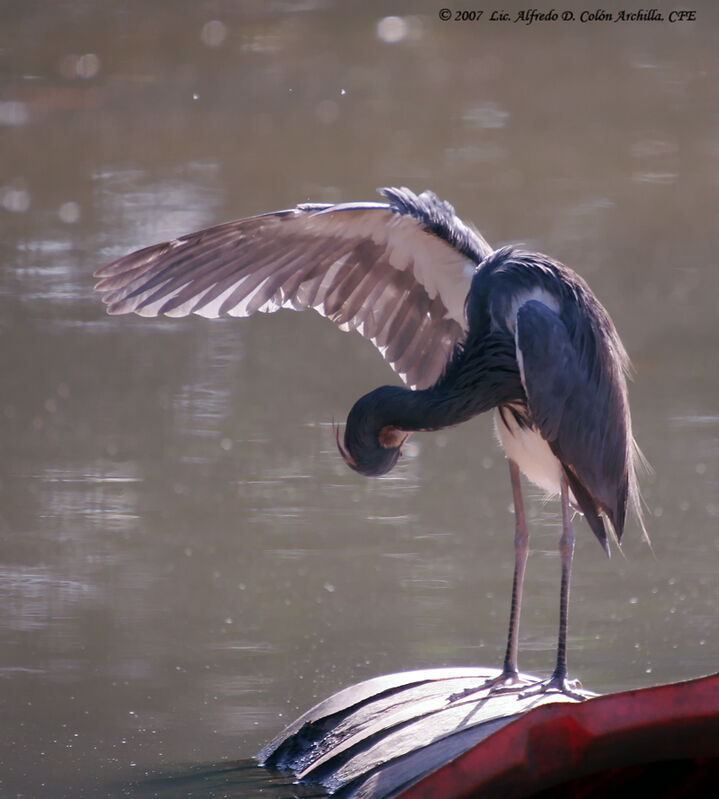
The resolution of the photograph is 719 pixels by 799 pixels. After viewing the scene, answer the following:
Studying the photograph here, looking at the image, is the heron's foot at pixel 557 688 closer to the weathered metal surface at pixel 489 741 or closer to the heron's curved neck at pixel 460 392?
the weathered metal surface at pixel 489 741

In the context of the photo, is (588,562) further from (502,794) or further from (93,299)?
(93,299)

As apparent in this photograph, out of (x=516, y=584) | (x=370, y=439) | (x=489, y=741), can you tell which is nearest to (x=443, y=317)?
(x=370, y=439)

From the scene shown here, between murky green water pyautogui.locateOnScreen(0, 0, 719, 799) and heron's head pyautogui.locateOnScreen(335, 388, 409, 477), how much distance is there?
26.8 inches

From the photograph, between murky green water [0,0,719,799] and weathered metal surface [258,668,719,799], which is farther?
murky green water [0,0,719,799]

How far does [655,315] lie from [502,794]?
4.78 m

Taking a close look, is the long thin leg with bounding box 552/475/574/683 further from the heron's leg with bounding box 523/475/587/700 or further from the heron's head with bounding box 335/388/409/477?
the heron's head with bounding box 335/388/409/477

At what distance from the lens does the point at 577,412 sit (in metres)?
2.93

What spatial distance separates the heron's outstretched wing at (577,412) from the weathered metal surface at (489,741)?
46cm

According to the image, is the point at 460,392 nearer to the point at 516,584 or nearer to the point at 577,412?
the point at 577,412

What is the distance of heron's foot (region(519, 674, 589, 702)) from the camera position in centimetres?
269

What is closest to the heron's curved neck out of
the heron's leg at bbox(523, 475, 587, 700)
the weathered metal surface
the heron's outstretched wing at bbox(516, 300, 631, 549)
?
the heron's outstretched wing at bbox(516, 300, 631, 549)

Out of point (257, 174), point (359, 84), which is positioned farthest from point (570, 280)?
point (359, 84)

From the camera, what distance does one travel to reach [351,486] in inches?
195

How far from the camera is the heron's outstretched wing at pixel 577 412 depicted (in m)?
2.83
